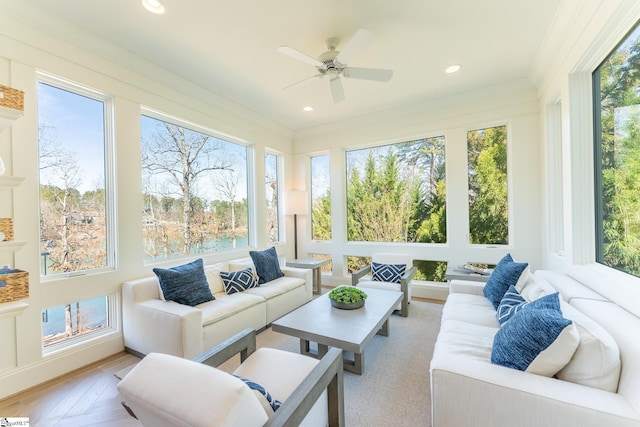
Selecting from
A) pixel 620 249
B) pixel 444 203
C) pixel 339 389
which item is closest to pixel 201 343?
pixel 339 389

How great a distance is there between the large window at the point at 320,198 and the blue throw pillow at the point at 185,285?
8.80ft

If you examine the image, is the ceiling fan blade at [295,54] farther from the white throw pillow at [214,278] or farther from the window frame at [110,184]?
the white throw pillow at [214,278]

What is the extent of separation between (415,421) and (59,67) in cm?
398

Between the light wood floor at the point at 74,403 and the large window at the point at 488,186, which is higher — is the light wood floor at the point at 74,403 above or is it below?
below

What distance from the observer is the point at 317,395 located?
1.20 meters

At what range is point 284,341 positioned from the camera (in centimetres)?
283

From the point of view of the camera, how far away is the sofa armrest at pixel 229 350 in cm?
142

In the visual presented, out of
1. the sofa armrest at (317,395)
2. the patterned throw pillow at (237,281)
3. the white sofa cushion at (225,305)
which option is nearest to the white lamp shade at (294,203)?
the patterned throw pillow at (237,281)

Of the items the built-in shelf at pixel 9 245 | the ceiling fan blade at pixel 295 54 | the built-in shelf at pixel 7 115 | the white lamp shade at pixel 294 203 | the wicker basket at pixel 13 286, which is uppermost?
the ceiling fan blade at pixel 295 54

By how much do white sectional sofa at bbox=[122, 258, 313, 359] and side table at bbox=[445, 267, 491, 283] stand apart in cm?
218

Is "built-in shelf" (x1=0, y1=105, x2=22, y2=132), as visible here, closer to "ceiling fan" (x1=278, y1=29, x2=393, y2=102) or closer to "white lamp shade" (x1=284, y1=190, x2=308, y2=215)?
"ceiling fan" (x1=278, y1=29, x2=393, y2=102)

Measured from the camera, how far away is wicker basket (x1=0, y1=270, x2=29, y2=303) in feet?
5.79

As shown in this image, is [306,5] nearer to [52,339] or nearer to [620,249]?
[620,249]

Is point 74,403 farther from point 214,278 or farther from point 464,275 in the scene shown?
point 464,275
